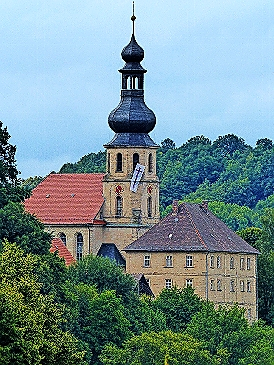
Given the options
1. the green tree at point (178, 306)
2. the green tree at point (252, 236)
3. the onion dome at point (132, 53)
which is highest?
the onion dome at point (132, 53)

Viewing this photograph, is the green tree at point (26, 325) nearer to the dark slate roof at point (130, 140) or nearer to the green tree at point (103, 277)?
the green tree at point (103, 277)

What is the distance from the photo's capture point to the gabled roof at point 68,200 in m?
119

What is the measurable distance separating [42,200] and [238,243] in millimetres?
12945

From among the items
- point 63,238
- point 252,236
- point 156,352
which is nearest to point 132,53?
point 63,238

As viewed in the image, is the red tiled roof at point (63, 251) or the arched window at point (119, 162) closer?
the red tiled roof at point (63, 251)

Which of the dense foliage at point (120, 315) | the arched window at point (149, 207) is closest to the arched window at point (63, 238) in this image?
the arched window at point (149, 207)

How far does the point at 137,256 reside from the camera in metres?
110

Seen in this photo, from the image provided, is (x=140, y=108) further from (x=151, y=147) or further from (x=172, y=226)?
(x=172, y=226)

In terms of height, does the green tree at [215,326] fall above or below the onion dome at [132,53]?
below

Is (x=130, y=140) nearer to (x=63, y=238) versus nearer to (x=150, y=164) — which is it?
(x=150, y=164)

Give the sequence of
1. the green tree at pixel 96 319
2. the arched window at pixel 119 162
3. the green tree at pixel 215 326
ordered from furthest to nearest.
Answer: the arched window at pixel 119 162
the green tree at pixel 215 326
the green tree at pixel 96 319

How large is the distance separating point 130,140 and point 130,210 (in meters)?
3.68

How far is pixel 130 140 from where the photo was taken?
118750 mm

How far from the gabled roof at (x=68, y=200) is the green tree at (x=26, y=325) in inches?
2301
